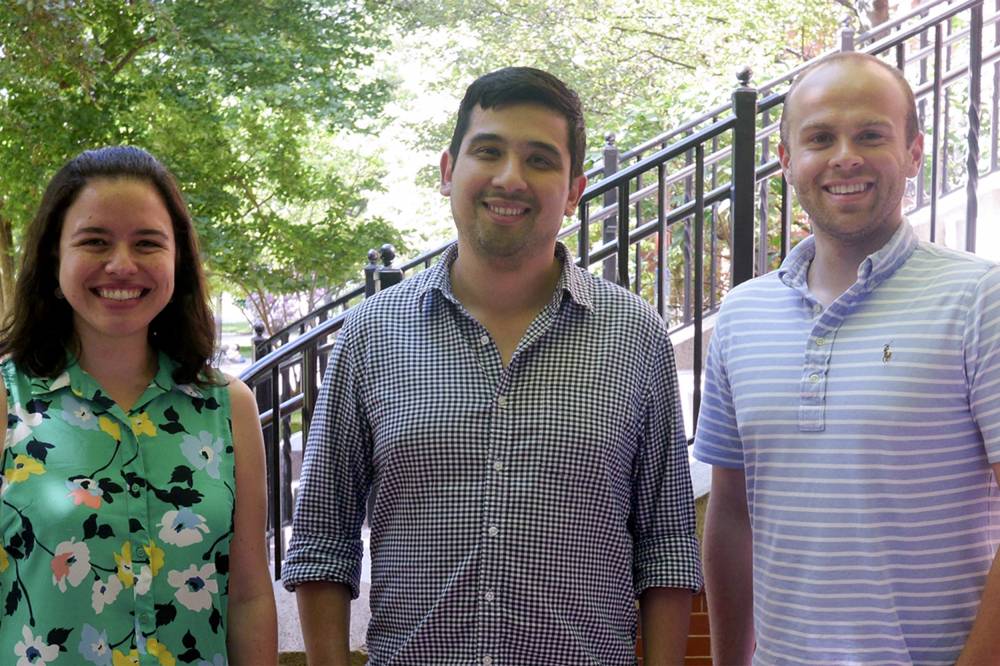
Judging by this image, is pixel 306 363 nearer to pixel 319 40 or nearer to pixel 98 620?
pixel 98 620

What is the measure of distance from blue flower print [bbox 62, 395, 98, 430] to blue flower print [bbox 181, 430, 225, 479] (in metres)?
0.17

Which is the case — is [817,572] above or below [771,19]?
below

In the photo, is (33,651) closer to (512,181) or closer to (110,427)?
(110,427)

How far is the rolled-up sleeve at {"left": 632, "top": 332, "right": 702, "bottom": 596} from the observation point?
7.30ft

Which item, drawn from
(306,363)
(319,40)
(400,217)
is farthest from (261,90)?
(306,363)

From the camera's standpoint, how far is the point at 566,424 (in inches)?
86.7

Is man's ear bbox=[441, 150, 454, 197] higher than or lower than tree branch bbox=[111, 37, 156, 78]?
lower

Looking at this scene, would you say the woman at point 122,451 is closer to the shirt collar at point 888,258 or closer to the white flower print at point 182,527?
the white flower print at point 182,527

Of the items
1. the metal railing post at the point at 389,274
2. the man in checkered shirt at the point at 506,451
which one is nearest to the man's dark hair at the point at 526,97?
the man in checkered shirt at the point at 506,451

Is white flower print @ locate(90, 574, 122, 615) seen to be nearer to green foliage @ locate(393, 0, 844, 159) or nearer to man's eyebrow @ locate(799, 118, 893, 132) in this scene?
man's eyebrow @ locate(799, 118, 893, 132)

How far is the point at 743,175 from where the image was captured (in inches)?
160

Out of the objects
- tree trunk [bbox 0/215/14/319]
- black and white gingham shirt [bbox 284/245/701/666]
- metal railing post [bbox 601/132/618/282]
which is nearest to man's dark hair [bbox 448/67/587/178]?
black and white gingham shirt [bbox 284/245/701/666]

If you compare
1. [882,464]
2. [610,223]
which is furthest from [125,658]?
[610,223]

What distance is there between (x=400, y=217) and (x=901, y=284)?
14.9 meters
